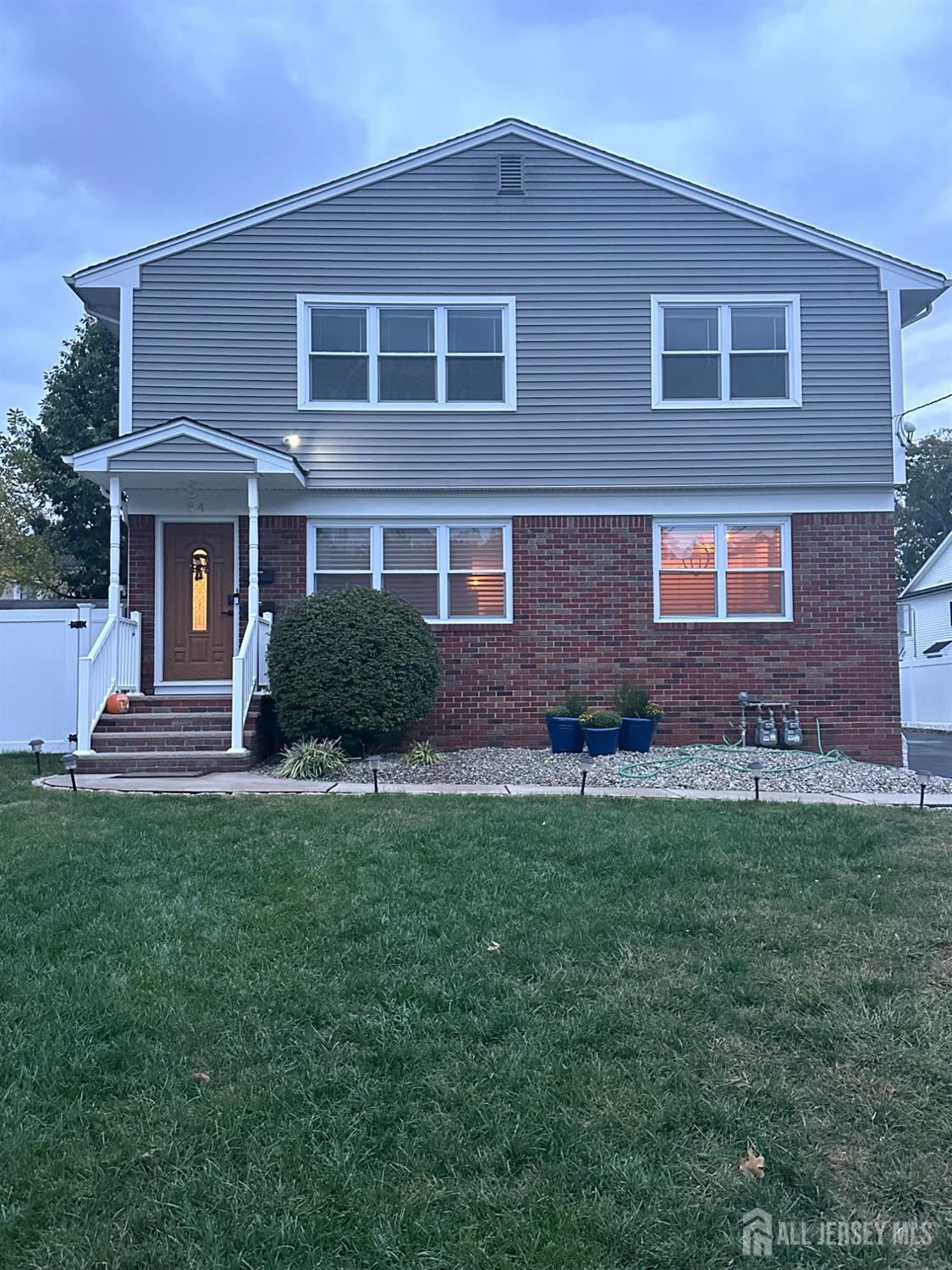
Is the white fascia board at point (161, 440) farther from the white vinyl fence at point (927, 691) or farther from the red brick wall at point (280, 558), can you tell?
the white vinyl fence at point (927, 691)

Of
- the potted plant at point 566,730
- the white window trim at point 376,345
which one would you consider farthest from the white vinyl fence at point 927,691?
the white window trim at point 376,345

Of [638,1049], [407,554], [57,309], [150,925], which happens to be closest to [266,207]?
[407,554]

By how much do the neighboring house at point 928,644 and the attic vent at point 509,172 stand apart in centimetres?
953

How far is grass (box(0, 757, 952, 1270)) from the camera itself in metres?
1.96

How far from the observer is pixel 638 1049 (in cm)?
268

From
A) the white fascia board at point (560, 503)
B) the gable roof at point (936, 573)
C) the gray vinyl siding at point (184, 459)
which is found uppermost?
the gable roof at point (936, 573)

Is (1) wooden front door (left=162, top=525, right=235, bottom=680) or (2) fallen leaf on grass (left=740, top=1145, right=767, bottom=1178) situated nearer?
(2) fallen leaf on grass (left=740, top=1145, right=767, bottom=1178)

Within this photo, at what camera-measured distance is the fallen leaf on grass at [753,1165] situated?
2115mm

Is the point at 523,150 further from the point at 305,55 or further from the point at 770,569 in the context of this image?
the point at 305,55

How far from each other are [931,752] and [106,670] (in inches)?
451

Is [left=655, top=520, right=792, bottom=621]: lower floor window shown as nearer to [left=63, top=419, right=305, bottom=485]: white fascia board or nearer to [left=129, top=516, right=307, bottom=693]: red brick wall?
[left=129, top=516, right=307, bottom=693]: red brick wall

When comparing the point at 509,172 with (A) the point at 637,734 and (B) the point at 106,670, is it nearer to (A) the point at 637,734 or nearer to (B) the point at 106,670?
(A) the point at 637,734

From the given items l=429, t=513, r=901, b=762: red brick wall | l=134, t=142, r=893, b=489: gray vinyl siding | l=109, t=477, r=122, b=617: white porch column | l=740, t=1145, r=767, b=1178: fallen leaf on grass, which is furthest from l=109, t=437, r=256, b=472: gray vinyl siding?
l=740, t=1145, r=767, b=1178: fallen leaf on grass

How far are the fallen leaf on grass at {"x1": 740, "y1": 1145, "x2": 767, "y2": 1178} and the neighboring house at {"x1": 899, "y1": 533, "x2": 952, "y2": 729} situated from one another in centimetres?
1338
